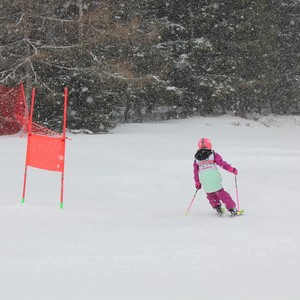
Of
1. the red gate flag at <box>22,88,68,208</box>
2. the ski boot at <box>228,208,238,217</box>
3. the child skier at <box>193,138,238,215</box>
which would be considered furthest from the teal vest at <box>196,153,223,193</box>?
the red gate flag at <box>22,88,68,208</box>

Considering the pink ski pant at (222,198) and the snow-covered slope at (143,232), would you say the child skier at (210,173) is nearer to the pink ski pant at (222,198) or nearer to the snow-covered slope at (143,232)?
the pink ski pant at (222,198)

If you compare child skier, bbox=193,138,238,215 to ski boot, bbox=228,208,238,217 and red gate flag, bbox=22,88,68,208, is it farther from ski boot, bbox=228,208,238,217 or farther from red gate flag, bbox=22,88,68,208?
red gate flag, bbox=22,88,68,208

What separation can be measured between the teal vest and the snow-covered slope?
49 cm

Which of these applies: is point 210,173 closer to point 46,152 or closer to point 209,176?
point 209,176

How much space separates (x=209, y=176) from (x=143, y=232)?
2311 millimetres

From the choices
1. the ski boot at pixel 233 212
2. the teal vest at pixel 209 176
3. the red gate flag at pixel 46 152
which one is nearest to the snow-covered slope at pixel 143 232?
the ski boot at pixel 233 212

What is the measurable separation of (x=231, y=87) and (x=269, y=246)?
1029 inches

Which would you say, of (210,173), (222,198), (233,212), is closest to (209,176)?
(210,173)

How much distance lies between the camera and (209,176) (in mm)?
8820

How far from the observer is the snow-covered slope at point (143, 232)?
4543 mm

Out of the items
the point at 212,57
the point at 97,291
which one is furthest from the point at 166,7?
the point at 97,291

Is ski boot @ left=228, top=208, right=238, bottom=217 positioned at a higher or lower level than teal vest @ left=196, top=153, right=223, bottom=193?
lower

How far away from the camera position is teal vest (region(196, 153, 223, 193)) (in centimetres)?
880

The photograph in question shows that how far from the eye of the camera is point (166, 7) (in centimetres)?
3195
